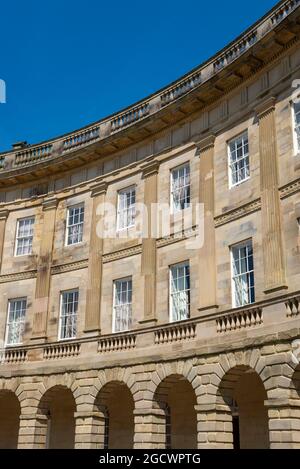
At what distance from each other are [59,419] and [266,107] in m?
14.8

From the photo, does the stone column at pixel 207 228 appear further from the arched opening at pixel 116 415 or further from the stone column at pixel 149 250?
the arched opening at pixel 116 415

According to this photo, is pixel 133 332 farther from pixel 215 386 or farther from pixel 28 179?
pixel 28 179

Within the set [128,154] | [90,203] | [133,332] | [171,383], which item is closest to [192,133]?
[128,154]

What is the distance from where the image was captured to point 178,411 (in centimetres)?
2194

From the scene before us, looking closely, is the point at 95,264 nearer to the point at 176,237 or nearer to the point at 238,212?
the point at 176,237

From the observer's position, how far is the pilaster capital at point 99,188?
25.9 m

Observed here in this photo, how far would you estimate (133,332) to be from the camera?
71.9 ft

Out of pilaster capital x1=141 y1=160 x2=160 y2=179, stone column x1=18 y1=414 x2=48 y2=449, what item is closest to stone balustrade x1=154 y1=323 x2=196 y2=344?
stone column x1=18 y1=414 x2=48 y2=449

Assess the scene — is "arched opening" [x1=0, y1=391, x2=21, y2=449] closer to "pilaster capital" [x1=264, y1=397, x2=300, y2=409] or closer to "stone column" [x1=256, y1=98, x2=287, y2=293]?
"pilaster capital" [x1=264, y1=397, x2=300, y2=409]

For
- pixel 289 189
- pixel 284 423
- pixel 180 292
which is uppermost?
pixel 289 189

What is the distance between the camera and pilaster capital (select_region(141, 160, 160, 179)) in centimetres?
2405

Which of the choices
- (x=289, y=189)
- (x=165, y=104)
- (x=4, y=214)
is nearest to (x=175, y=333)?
(x=289, y=189)

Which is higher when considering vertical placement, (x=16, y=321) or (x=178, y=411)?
(x=16, y=321)
